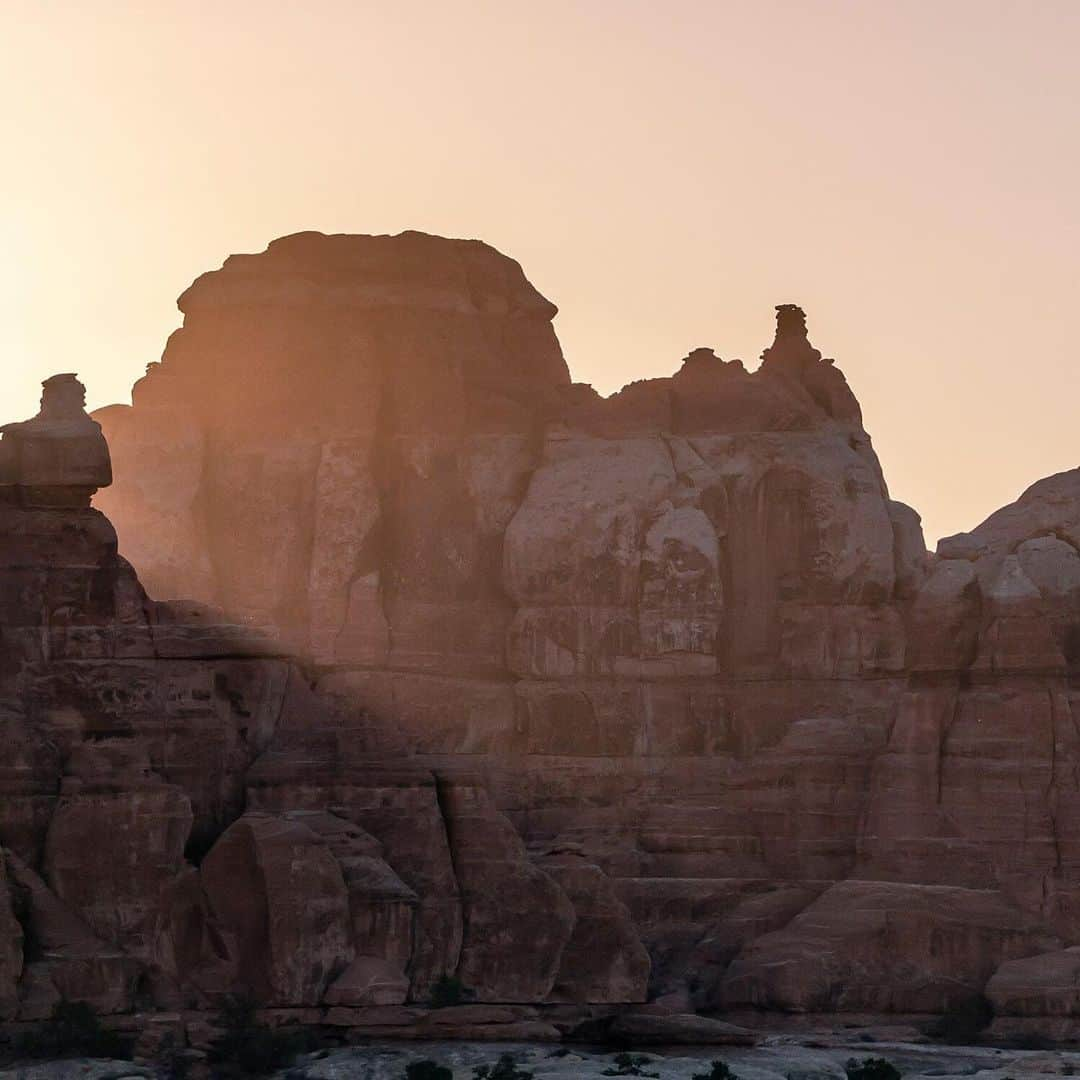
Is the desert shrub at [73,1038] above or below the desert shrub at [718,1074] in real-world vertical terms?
above

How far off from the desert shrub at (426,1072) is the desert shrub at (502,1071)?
0.50m

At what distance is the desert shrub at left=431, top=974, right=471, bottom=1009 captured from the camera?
294ft

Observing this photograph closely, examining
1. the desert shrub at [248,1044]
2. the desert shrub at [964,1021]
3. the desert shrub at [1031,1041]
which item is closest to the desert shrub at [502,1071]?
the desert shrub at [248,1044]

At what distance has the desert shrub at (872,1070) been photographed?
88.2m

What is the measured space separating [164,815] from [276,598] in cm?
2031

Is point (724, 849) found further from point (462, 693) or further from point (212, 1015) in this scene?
point (212, 1015)

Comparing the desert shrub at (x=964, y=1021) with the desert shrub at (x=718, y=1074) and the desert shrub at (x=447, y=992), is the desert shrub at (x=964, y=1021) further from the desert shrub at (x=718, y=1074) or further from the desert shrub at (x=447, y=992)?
the desert shrub at (x=447, y=992)

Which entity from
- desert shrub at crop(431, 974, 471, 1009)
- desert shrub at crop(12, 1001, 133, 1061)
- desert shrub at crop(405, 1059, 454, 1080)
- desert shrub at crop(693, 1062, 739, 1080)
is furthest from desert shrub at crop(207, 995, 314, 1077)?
desert shrub at crop(693, 1062, 739, 1080)

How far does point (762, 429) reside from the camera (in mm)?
107875

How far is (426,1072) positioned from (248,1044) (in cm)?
304

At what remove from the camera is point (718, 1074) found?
86.6 meters

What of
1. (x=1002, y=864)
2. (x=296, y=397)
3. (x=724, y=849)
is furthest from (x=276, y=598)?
(x=1002, y=864)

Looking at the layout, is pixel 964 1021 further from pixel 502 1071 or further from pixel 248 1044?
pixel 248 1044

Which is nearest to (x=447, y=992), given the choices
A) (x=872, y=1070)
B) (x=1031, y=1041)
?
(x=872, y=1070)
